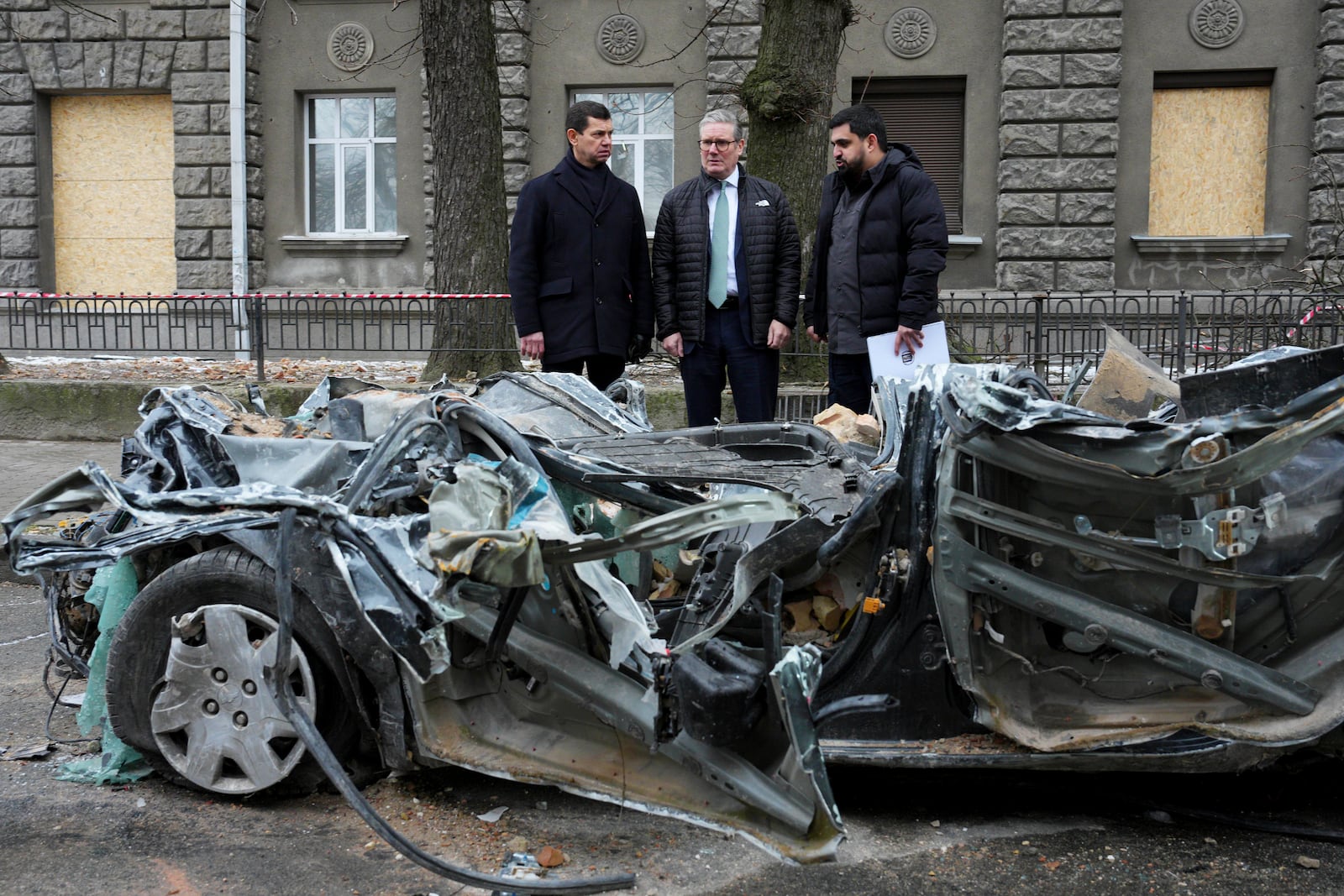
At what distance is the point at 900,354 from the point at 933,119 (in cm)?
1012

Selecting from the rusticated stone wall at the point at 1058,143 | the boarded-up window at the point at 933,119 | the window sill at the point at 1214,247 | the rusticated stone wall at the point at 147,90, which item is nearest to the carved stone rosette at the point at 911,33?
the boarded-up window at the point at 933,119

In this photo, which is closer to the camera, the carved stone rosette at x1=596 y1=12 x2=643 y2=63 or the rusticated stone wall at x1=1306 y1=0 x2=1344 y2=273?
the rusticated stone wall at x1=1306 y1=0 x2=1344 y2=273

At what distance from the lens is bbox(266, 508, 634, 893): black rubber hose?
111 inches

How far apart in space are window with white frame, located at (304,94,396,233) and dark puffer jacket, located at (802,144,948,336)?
442 inches

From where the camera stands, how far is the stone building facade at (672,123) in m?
14.2

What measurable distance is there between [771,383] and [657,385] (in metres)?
3.81

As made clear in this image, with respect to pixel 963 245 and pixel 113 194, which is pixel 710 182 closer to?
pixel 963 245

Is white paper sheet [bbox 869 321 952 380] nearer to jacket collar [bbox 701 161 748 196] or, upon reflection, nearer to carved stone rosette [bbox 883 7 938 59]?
jacket collar [bbox 701 161 748 196]

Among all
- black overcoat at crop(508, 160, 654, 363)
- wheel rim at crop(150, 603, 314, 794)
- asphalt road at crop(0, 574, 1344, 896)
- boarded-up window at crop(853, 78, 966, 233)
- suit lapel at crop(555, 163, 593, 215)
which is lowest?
asphalt road at crop(0, 574, 1344, 896)

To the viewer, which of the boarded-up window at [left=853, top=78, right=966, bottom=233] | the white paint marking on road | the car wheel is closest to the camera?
the car wheel

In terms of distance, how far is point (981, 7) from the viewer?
14.4 metres

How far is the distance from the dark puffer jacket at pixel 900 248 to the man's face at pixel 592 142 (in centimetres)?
132

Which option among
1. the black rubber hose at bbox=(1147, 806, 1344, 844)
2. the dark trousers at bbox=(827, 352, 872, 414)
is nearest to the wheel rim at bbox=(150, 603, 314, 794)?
the black rubber hose at bbox=(1147, 806, 1344, 844)

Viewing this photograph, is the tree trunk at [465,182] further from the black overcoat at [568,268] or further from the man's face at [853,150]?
the man's face at [853,150]
